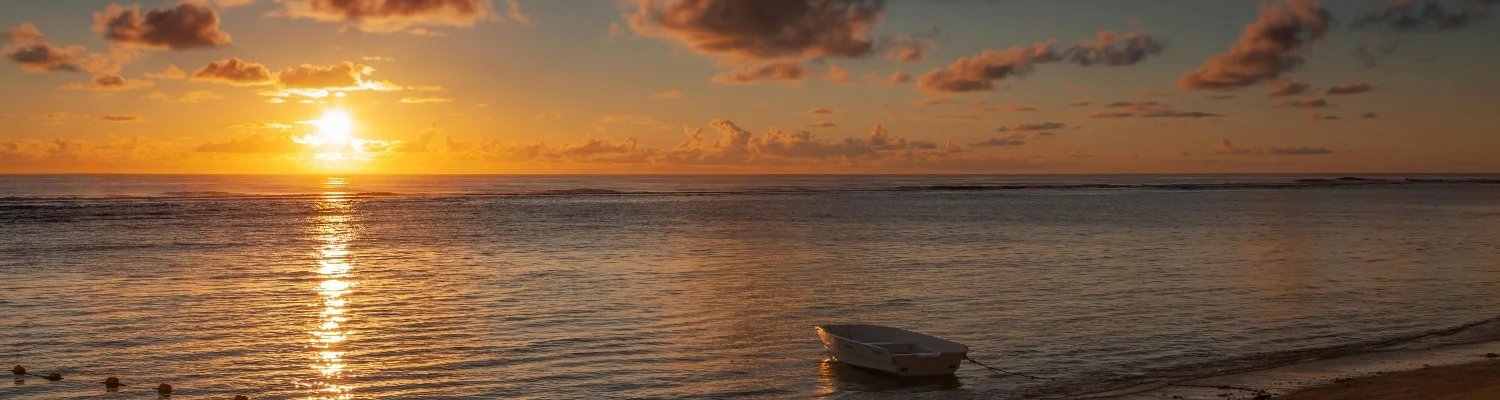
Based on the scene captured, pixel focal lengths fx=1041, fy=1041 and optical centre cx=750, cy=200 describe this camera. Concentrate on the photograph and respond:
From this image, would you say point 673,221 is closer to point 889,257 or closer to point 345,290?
point 889,257

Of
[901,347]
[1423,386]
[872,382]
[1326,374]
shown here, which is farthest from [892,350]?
[1423,386]

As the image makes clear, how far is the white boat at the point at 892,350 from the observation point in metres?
21.8

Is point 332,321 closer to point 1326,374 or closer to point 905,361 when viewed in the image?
point 905,361

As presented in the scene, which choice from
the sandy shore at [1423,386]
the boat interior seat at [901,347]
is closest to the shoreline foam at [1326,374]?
the sandy shore at [1423,386]

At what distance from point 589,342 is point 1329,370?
670 inches

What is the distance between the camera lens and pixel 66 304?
109 feet

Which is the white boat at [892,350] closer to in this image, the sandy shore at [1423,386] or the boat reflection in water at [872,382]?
the boat reflection in water at [872,382]

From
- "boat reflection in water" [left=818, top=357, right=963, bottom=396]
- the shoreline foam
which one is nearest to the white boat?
"boat reflection in water" [left=818, top=357, right=963, bottom=396]

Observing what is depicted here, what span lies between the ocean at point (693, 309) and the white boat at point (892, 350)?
33 cm

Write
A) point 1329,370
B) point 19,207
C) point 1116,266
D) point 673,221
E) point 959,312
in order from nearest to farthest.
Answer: point 1329,370
point 959,312
point 1116,266
point 673,221
point 19,207

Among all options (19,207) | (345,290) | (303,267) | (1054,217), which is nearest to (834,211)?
(1054,217)

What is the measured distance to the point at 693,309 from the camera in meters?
32.6

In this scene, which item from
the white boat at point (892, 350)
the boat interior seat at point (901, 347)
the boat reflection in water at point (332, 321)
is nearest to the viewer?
the boat reflection in water at point (332, 321)

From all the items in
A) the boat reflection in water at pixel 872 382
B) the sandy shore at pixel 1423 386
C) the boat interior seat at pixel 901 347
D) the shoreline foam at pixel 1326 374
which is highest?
the boat interior seat at pixel 901 347
